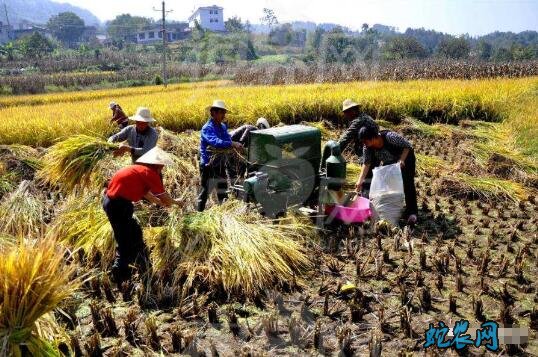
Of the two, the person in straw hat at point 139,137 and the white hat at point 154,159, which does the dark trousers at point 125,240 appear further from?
the person in straw hat at point 139,137

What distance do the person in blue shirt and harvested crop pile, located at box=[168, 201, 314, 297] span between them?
2.44 ft

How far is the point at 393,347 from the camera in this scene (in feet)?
8.76

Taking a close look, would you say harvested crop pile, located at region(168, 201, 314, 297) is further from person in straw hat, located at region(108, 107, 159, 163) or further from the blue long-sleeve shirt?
person in straw hat, located at region(108, 107, 159, 163)

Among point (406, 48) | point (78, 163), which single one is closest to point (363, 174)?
point (78, 163)

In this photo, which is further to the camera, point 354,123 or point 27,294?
point 354,123

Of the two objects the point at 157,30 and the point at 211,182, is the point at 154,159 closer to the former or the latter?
the point at 211,182

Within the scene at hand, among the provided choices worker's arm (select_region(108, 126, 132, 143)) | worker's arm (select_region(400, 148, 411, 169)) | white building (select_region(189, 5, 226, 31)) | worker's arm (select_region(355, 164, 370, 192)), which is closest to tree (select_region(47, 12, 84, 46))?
white building (select_region(189, 5, 226, 31))

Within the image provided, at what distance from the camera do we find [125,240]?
11.7 ft

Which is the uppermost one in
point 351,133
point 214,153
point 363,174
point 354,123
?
point 354,123

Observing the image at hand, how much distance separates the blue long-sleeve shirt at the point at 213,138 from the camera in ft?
14.7

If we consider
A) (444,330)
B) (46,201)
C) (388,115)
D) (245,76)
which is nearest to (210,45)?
(245,76)

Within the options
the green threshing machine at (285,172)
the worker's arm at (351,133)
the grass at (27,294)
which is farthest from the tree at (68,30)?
the grass at (27,294)

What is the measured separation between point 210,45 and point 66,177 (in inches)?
1702

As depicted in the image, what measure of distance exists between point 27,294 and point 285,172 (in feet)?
9.02
